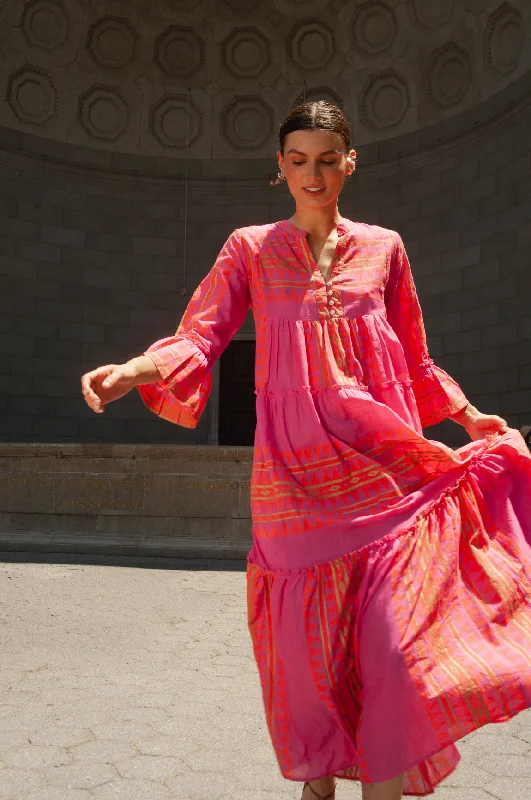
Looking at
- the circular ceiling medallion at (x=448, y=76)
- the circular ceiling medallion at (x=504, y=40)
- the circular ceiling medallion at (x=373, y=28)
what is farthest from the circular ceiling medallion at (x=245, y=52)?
the circular ceiling medallion at (x=504, y=40)

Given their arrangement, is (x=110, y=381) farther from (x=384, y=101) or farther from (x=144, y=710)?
(x=384, y=101)

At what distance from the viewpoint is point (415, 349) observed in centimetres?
236

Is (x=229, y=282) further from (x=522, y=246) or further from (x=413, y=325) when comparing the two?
(x=522, y=246)

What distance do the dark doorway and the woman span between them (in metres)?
11.9

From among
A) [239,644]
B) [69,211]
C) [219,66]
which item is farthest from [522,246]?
[239,644]

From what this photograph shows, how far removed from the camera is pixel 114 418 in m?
13.7

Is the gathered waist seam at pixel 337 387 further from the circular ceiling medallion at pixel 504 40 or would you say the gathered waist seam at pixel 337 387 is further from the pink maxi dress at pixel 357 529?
the circular ceiling medallion at pixel 504 40

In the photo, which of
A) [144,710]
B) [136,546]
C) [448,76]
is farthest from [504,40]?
[144,710]

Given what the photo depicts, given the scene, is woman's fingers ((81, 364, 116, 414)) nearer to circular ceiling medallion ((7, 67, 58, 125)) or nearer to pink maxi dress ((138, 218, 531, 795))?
pink maxi dress ((138, 218, 531, 795))

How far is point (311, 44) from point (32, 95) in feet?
17.4

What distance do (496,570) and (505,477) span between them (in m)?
0.29

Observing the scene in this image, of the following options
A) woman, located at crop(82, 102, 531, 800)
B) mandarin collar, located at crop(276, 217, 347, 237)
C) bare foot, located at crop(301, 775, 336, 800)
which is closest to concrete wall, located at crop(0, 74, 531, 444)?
mandarin collar, located at crop(276, 217, 347, 237)

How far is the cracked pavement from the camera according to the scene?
254 cm

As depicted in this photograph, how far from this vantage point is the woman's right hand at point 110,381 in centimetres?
183
